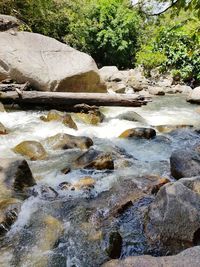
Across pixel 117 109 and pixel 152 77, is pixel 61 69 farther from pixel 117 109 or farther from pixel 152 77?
pixel 152 77

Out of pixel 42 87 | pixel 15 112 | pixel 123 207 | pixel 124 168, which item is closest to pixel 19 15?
pixel 42 87

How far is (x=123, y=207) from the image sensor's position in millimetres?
4375

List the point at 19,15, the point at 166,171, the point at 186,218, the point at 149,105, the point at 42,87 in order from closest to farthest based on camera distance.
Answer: the point at 186,218
the point at 166,171
the point at 42,87
the point at 149,105
the point at 19,15

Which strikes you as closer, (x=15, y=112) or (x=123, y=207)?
(x=123, y=207)

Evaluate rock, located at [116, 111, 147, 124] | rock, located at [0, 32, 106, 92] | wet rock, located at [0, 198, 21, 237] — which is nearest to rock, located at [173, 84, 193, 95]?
rock, located at [0, 32, 106, 92]

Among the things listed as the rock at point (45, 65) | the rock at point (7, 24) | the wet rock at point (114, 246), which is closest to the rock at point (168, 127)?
the rock at point (45, 65)

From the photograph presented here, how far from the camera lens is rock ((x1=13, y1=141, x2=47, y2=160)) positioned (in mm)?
6148

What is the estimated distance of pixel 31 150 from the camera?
6.29 metres

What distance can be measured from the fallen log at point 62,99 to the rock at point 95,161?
3.25 m

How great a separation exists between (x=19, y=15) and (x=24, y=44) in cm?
619

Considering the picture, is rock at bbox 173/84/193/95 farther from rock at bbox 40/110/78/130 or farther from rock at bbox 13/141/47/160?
rock at bbox 13/141/47/160

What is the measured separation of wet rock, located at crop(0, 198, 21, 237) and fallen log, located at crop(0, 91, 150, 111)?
16.0 feet

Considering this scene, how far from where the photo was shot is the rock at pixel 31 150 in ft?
20.2

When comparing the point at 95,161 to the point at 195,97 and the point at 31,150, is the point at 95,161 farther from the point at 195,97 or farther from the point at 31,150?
the point at 195,97
